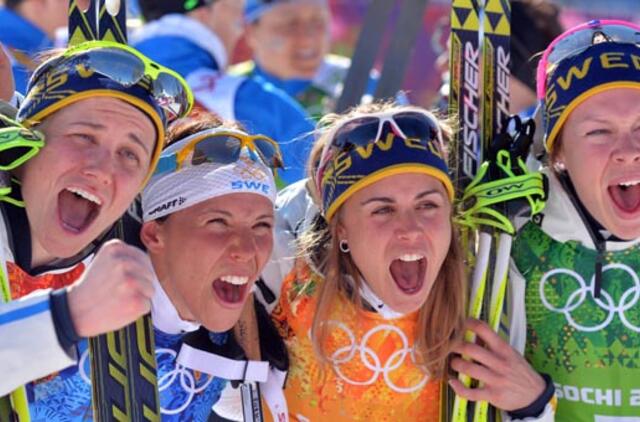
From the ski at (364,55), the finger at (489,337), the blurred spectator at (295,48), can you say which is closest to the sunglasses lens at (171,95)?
the finger at (489,337)

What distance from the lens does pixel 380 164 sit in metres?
3.70

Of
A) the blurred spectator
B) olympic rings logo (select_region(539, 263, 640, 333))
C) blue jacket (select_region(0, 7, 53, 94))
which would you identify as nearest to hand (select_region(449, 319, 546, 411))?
olympic rings logo (select_region(539, 263, 640, 333))

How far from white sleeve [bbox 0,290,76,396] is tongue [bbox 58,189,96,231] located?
0.55 meters

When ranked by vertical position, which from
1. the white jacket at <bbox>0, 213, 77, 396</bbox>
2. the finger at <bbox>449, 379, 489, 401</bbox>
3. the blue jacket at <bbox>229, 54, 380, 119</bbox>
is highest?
the blue jacket at <bbox>229, 54, 380, 119</bbox>

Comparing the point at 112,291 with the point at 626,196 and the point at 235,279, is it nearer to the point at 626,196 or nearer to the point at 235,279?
the point at 235,279

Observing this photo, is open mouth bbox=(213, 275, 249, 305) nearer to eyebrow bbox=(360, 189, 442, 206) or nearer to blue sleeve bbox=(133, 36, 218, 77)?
eyebrow bbox=(360, 189, 442, 206)

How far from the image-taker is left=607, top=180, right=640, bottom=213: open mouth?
→ 3781 mm

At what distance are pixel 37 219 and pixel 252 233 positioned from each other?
723mm

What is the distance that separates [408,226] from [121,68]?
100cm

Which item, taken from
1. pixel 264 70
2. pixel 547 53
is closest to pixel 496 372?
pixel 547 53

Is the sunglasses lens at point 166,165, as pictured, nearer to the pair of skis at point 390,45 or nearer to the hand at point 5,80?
the hand at point 5,80

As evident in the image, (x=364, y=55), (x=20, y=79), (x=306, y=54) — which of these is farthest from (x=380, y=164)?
(x=306, y=54)

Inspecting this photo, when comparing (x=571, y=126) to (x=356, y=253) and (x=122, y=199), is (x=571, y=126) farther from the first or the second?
(x=122, y=199)

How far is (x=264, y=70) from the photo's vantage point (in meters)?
7.63
